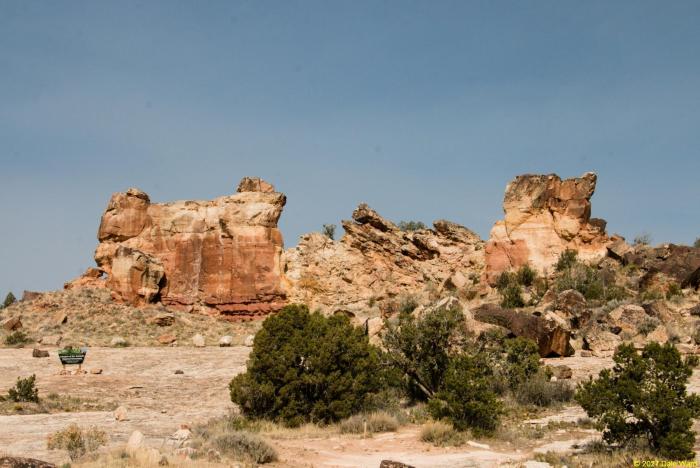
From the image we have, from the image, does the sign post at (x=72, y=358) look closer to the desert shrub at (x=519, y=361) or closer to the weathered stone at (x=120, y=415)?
the weathered stone at (x=120, y=415)

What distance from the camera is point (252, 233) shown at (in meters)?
44.1

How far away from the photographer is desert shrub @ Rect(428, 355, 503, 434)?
12.0 metres

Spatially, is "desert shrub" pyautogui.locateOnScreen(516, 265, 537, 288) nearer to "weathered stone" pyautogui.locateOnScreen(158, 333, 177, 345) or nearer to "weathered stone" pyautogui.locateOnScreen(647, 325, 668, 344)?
"weathered stone" pyautogui.locateOnScreen(647, 325, 668, 344)

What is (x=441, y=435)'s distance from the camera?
11.6m

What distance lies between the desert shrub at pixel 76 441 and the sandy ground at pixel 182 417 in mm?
161

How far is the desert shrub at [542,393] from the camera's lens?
15.0m

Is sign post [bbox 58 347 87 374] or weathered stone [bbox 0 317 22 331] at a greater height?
weathered stone [bbox 0 317 22 331]

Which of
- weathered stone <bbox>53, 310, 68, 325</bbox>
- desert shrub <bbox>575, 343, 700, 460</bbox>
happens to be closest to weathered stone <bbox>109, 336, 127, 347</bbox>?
weathered stone <bbox>53, 310, 68, 325</bbox>

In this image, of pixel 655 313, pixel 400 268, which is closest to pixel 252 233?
pixel 400 268

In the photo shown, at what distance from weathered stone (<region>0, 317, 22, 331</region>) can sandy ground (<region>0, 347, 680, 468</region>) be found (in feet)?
32.8

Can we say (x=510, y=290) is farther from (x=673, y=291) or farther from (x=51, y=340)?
(x=51, y=340)

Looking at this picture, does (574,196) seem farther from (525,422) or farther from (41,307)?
(41,307)

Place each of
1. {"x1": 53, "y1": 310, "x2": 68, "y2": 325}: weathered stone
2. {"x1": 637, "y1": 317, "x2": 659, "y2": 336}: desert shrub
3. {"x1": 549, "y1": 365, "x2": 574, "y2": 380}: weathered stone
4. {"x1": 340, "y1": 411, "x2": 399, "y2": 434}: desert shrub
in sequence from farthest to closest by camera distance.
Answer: {"x1": 53, "y1": 310, "x2": 68, "y2": 325}: weathered stone → {"x1": 637, "y1": 317, "x2": 659, "y2": 336}: desert shrub → {"x1": 549, "y1": 365, "x2": 574, "y2": 380}: weathered stone → {"x1": 340, "y1": 411, "x2": 399, "y2": 434}: desert shrub

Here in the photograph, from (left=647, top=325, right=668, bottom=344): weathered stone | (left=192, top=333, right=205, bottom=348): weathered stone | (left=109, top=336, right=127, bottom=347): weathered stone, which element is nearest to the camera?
(left=647, top=325, right=668, bottom=344): weathered stone
